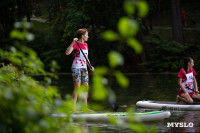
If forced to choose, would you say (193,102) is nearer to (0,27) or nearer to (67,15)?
(67,15)

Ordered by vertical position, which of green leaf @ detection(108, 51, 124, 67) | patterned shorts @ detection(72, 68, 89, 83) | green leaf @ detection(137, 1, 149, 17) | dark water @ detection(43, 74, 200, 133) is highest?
green leaf @ detection(137, 1, 149, 17)

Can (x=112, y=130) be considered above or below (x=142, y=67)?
above

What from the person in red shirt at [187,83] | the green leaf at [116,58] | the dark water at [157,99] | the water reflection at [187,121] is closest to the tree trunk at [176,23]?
the dark water at [157,99]

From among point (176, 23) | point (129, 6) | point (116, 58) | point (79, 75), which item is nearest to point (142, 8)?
point (129, 6)

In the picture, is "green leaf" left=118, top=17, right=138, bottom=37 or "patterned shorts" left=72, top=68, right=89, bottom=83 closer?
"green leaf" left=118, top=17, right=138, bottom=37

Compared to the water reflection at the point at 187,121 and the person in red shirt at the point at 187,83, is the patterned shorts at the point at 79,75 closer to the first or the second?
the water reflection at the point at 187,121

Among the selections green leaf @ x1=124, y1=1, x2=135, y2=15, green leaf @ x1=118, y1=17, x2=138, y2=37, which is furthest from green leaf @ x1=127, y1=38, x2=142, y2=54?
green leaf @ x1=124, y1=1, x2=135, y2=15

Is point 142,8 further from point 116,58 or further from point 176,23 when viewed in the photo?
point 176,23

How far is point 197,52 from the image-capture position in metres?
24.5

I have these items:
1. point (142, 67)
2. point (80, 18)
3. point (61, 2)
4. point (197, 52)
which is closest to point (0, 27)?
point (61, 2)

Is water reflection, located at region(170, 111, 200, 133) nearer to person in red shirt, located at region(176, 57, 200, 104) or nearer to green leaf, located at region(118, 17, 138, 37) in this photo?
person in red shirt, located at region(176, 57, 200, 104)

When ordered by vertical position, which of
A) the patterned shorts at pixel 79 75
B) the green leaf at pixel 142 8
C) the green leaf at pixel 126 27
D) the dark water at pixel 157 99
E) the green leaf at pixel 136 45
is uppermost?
the green leaf at pixel 142 8

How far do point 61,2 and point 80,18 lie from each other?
8.64ft

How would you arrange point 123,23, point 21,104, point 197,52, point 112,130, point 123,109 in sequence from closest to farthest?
point 123,23 → point 21,104 → point 112,130 → point 123,109 → point 197,52
